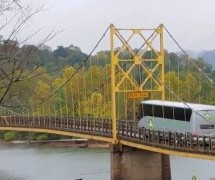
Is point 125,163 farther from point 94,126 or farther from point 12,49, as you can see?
point 12,49

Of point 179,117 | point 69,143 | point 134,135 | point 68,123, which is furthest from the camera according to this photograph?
point 69,143

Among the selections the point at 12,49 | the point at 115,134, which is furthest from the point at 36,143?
the point at 12,49

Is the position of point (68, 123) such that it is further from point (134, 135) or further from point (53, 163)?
point (134, 135)

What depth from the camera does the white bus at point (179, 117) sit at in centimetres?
2631

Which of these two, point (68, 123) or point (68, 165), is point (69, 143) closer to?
point (68, 165)

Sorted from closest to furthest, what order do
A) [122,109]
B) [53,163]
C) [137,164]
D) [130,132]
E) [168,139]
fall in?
[168,139]
[137,164]
[130,132]
[53,163]
[122,109]

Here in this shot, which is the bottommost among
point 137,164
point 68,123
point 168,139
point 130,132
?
point 137,164

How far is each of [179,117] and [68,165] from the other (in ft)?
39.3

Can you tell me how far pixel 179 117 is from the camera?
27.8 m

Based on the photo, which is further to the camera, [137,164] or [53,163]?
[53,163]

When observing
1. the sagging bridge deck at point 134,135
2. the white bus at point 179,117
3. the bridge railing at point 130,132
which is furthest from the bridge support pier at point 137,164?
the white bus at point 179,117

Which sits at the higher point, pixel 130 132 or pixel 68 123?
pixel 68 123

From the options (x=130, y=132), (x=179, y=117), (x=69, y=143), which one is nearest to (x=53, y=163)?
(x=130, y=132)

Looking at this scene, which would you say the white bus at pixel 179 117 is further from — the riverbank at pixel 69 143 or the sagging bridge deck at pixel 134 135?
the riverbank at pixel 69 143
